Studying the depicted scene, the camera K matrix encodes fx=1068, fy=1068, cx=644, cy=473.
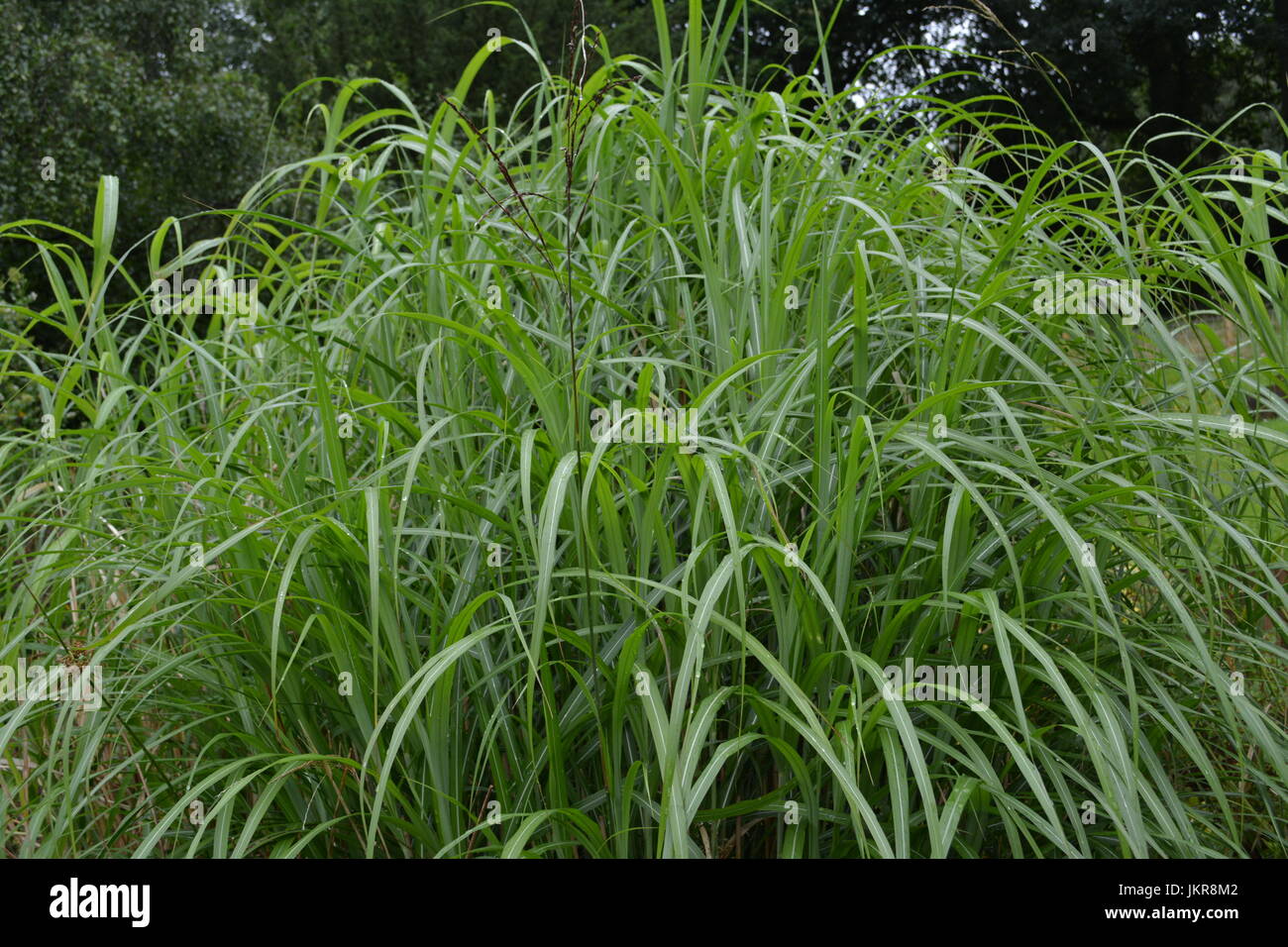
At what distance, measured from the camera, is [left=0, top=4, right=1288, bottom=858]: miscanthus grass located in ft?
4.68

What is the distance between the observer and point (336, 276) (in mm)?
2242

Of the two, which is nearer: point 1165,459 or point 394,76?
point 1165,459

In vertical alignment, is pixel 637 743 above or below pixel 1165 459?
below

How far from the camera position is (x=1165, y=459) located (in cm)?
175

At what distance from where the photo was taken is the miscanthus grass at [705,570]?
1.43m

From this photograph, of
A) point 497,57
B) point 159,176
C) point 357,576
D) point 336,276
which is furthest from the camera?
point 497,57

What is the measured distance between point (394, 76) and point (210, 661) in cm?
1523

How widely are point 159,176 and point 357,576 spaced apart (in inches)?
413

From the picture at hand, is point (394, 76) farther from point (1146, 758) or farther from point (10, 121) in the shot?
point (1146, 758)

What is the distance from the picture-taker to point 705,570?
61.4 inches
